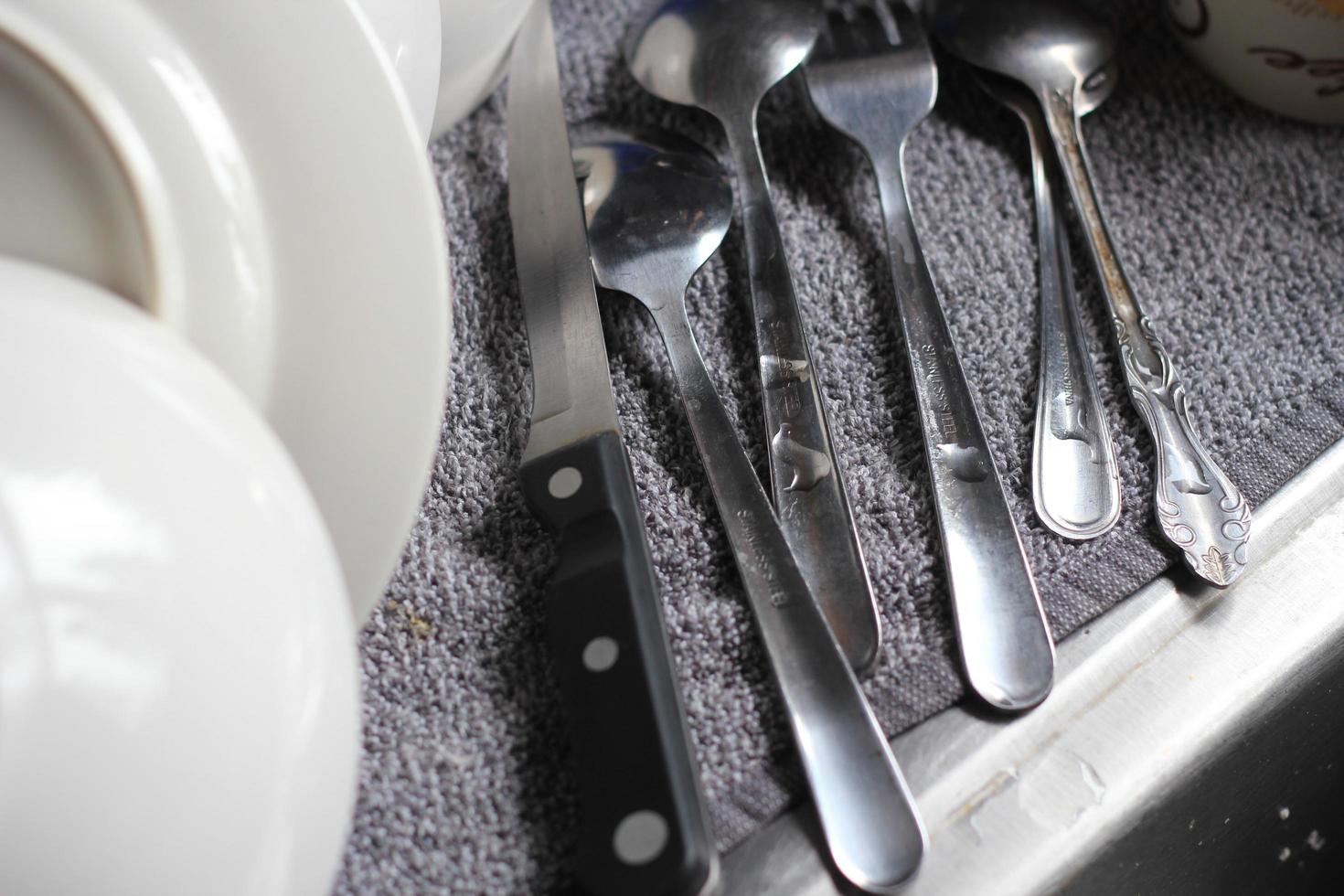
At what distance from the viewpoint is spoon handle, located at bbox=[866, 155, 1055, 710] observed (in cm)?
31

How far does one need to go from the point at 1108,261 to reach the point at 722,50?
7.3 inches

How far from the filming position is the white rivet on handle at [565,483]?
12.7 inches

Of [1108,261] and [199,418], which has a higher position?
[199,418]

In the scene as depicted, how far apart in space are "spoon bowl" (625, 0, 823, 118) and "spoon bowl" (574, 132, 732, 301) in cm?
3

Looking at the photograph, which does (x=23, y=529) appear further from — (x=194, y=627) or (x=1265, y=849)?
(x=1265, y=849)

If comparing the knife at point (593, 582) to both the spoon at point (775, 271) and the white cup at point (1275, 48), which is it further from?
the white cup at point (1275, 48)

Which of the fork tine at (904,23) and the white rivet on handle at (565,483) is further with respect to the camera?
the fork tine at (904,23)

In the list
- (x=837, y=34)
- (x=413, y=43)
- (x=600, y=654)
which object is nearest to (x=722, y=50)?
(x=837, y=34)

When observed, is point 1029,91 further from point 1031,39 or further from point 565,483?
point 565,483

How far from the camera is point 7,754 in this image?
0.16 meters

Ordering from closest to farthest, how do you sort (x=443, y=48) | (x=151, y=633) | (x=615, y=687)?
(x=151, y=633) → (x=615, y=687) → (x=443, y=48)

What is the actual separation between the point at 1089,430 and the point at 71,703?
312mm

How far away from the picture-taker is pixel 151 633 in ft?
0.57

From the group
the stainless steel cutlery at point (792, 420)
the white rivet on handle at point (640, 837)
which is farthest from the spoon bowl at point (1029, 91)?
the white rivet on handle at point (640, 837)
